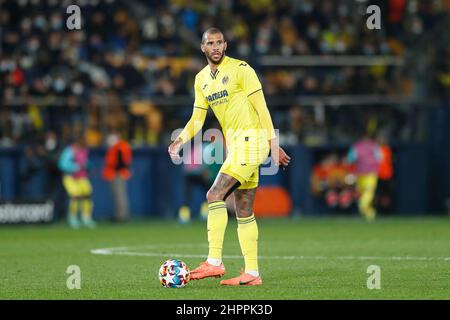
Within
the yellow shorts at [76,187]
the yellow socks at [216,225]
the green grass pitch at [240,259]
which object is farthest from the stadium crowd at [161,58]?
the yellow socks at [216,225]

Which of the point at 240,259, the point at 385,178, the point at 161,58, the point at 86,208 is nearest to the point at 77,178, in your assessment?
the point at 86,208

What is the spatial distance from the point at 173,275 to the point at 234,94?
2.04 m

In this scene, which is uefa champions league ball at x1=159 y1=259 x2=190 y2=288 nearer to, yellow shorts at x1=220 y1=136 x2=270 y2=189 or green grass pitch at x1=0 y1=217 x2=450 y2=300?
green grass pitch at x1=0 y1=217 x2=450 y2=300

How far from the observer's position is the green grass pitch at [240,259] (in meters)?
10.8

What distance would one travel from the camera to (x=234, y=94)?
11672 mm

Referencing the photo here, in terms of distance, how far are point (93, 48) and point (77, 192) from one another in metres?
4.52

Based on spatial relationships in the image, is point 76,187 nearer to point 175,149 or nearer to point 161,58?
point 161,58

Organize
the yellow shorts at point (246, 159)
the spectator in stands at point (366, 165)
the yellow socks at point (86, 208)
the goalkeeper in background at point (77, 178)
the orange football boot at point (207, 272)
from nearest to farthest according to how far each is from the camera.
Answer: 1. the yellow shorts at point (246, 159)
2. the orange football boot at point (207, 272)
3. the goalkeeper in background at point (77, 178)
4. the yellow socks at point (86, 208)
5. the spectator in stands at point (366, 165)

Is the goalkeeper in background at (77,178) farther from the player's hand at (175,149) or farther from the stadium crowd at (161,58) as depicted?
the player's hand at (175,149)

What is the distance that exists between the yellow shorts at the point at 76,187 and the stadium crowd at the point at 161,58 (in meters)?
1.33

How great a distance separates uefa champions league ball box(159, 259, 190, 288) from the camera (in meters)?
11.2
